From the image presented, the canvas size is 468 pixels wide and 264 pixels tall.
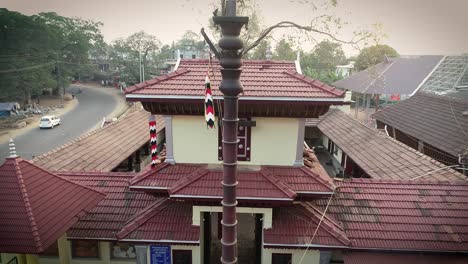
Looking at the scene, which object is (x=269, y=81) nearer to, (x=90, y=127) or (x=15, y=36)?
(x=90, y=127)

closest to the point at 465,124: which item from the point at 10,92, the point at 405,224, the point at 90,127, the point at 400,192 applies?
the point at 400,192

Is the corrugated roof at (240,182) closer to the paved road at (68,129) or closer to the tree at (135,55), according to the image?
the paved road at (68,129)

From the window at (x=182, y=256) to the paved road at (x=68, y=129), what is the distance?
24.4m

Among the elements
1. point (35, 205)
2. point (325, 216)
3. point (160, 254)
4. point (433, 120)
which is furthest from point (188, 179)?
point (433, 120)

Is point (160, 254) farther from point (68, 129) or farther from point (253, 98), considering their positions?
point (68, 129)

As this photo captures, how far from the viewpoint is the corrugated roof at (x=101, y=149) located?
1474 cm

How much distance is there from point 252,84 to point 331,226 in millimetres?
4921

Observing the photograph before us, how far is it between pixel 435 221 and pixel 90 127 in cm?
3877

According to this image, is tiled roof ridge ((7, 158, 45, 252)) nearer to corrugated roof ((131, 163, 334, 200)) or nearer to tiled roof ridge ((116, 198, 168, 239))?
tiled roof ridge ((116, 198, 168, 239))

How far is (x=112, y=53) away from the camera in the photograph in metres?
70.9

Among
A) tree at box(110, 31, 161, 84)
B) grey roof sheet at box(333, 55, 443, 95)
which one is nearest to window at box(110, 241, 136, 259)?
grey roof sheet at box(333, 55, 443, 95)

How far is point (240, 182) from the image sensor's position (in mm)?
9609

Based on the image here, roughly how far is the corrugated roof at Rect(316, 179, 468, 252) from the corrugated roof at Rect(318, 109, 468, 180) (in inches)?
75.9

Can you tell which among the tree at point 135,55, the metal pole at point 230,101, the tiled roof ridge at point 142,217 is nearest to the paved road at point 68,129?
the tree at point 135,55
